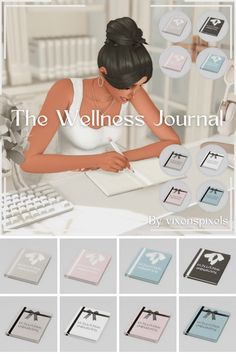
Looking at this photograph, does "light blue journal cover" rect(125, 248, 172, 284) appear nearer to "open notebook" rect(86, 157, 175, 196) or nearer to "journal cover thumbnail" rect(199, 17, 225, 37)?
"open notebook" rect(86, 157, 175, 196)

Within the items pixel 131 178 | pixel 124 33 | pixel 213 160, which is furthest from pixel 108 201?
pixel 124 33

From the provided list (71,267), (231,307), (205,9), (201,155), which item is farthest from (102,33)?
(231,307)

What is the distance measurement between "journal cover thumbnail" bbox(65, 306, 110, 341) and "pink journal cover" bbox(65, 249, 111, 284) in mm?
85

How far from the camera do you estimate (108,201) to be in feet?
4.25

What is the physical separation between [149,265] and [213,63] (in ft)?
1.72

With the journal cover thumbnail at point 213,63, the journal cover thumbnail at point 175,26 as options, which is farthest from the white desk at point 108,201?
the journal cover thumbnail at point 175,26

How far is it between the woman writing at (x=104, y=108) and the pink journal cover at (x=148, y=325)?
→ 0.37 metres

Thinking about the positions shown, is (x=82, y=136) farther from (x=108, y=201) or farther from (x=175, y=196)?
(x=175, y=196)

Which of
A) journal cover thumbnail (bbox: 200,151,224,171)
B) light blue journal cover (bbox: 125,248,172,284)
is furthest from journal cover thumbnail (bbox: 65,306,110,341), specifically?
journal cover thumbnail (bbox: 200,151,224,171)

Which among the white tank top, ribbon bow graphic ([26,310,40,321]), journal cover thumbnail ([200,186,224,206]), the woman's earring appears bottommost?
ribbon bow graphic ([26,310,40,321])

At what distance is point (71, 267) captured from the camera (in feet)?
4.09

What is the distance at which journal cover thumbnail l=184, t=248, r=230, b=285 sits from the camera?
1229 mm

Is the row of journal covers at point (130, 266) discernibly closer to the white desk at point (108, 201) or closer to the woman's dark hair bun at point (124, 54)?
the white desk at point (108, 201)

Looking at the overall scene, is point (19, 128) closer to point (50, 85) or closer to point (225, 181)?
point (50, 85)
